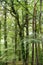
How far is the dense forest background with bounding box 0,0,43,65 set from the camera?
3688 millimetres

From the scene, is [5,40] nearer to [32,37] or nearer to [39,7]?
[39,7]

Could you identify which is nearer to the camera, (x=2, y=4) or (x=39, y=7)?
(x=2, y=4)

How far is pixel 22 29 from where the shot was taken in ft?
13.4

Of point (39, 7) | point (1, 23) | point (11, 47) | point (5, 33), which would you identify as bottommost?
point (11, 47)

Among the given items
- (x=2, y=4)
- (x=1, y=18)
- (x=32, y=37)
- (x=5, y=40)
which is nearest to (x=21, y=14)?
(x=1, y=18)

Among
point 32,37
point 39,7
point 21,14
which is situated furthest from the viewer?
point 21,14

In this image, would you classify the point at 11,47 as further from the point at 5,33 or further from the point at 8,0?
the point at 8,0

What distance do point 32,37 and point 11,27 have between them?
127cm

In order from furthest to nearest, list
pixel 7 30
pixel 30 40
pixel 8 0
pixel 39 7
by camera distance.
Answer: pixel 7 30 → pixel 39 7 → pixel 8 0 → pixel 30 40

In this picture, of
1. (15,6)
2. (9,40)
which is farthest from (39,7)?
(9,40)

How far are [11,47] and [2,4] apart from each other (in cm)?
136

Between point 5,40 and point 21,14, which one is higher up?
point 21,14

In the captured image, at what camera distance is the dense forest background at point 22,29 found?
145 inches

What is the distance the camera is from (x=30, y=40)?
3.20 meters
